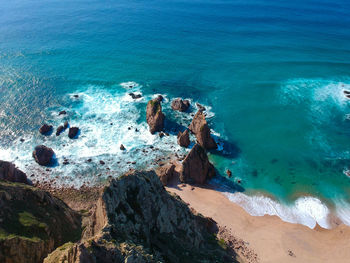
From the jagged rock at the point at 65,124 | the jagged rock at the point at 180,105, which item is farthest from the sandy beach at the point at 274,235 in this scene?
the jagged rock at the point at 65,124

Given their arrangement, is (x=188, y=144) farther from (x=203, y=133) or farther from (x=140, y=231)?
(x=140, y=231)

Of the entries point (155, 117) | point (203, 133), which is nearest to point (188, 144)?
point (203, 133)

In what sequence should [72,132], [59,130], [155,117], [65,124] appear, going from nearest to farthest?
[72,132]
[155,117]
[59,130]
[65,124]

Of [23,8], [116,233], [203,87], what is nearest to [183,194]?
[116,233]

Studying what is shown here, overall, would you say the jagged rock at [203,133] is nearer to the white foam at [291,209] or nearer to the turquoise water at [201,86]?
the turquoise water at [201,86]

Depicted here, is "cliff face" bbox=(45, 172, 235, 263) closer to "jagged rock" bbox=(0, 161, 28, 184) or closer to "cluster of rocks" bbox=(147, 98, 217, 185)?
"cluster of rocks" bbox=(147, 98, 217, 185)

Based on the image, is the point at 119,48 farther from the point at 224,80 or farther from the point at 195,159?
the point at 195,159
